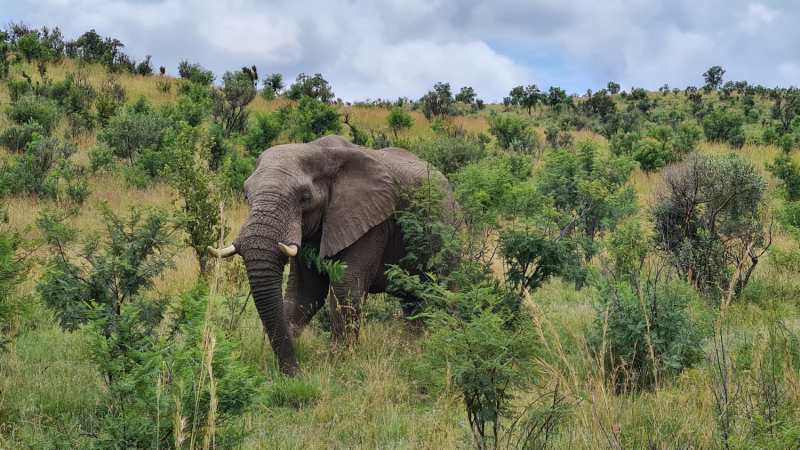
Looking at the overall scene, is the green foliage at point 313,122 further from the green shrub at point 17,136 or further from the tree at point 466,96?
the tree at point 466,96

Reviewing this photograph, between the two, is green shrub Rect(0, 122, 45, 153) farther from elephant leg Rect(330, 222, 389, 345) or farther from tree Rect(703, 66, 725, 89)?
tree Rect(703, 66, 725, 89)

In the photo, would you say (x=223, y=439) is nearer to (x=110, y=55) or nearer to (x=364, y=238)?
(x=364, y=238)

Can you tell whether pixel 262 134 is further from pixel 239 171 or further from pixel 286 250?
pixel 286 250

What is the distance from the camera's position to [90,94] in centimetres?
2117

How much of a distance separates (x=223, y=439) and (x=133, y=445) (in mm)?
389

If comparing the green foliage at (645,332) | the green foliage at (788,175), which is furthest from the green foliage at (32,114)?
the green foliage at (788,175)

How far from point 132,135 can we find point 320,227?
11.3m

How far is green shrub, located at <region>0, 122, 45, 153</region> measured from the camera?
580 inches

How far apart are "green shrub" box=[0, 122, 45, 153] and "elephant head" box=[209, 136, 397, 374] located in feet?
39.4

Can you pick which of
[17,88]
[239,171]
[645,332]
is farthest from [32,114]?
[645,332]

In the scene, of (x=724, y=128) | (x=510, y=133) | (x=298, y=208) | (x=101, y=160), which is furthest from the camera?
(x=724, y=128)

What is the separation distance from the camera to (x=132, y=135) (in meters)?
15.2

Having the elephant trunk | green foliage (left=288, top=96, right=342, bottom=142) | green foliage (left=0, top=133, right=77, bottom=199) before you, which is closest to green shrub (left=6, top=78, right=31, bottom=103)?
green foliage (left=0, top=133, right=77, bottom=199)

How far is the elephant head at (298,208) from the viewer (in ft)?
16.4
